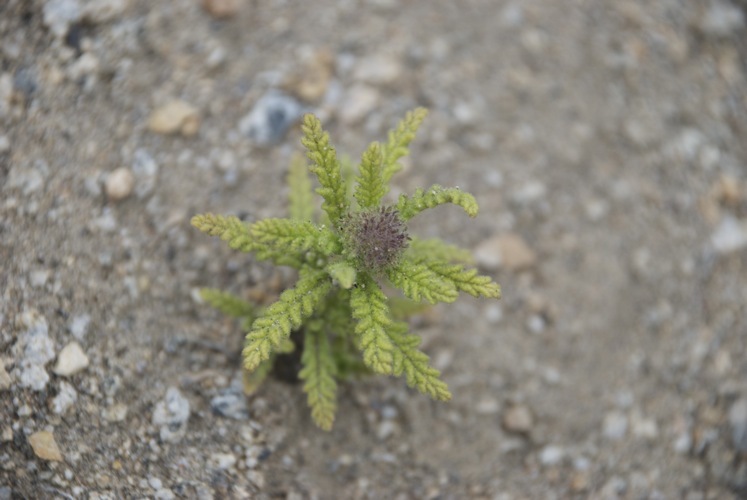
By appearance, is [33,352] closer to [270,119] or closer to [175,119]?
[175,119]

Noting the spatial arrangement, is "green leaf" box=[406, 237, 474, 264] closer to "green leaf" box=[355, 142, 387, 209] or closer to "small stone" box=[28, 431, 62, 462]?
"green leaf" box=[355, 142, 387, 209]

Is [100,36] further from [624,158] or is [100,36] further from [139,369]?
[624,158]

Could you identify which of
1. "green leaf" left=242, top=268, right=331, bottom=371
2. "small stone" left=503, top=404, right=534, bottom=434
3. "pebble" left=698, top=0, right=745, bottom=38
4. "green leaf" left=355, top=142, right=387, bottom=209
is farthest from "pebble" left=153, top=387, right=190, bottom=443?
"pebble" left=698, top=0, right=745, bottom=38

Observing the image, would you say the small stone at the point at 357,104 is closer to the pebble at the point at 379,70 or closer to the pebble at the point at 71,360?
the pebble at the point at 379,70

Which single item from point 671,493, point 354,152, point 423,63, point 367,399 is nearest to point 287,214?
point 354,152

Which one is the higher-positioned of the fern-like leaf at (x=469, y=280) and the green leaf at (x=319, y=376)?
the fern-like leaf at (x=469, y=280)

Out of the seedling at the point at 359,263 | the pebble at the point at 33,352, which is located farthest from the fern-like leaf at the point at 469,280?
the pebble at the point at 33,352
